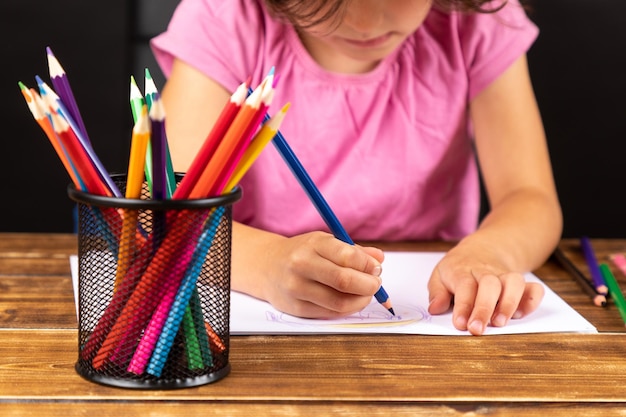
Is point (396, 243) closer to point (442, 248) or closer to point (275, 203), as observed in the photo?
point (442, 248)

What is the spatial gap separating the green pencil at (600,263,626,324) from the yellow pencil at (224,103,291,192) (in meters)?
0.36

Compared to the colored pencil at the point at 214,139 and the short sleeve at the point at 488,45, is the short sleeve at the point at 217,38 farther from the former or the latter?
the colored pencil at the point at 214,139

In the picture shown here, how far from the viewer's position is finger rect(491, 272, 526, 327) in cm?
72

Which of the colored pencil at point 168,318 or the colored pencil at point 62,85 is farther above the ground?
the colored pencil at point 62,85

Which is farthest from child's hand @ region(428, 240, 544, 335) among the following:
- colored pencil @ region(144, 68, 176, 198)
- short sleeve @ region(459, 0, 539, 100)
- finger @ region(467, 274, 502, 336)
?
short sleeve @ region(459, 0, 539, 100)

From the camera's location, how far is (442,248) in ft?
3.22

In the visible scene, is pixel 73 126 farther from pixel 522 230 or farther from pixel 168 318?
pixel 522 230

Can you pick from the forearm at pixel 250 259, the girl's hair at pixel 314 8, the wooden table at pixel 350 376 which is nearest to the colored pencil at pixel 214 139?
the wooden table at pixel 350 376

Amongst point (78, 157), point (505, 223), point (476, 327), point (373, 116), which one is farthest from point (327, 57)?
point (78, 157)

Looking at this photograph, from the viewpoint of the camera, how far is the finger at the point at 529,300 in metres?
0.74

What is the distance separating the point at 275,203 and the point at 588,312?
476 mm

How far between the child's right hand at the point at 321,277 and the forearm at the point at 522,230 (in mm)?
198

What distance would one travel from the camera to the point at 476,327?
695 mm

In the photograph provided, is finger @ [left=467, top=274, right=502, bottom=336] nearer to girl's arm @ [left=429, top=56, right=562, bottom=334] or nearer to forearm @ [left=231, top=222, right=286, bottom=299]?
girl's arm @ [left=429, top=56, right=562, bottom=334]
